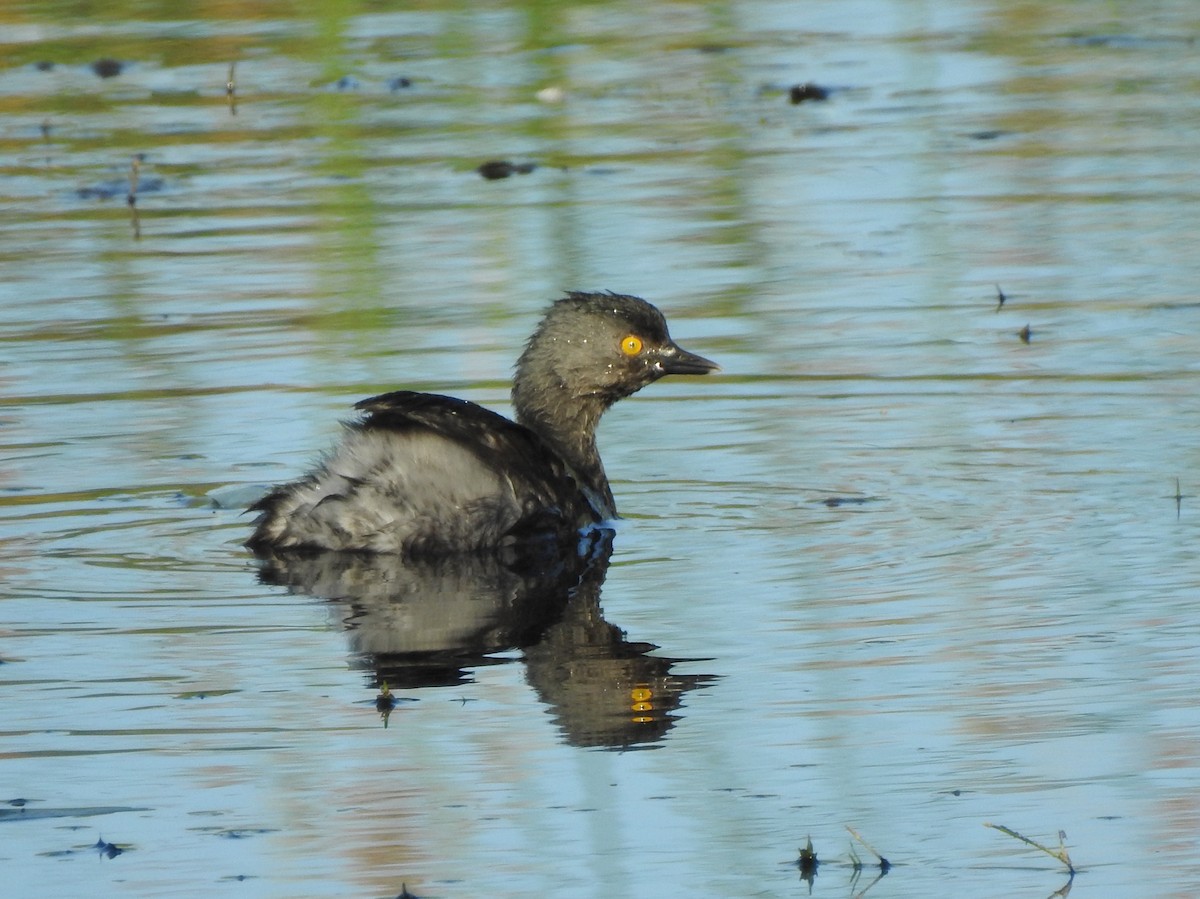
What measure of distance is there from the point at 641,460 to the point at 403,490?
67.6 inches

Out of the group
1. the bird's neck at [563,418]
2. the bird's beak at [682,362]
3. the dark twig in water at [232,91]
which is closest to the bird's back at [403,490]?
the bird's neck at [563,418]

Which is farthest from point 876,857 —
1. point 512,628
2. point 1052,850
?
A: point 512,628

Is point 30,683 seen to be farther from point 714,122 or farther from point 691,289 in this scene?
point 714,122

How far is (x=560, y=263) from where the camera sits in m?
11.5

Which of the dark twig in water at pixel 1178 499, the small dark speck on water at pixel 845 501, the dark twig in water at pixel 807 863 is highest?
the dark twig in water at pixel 807 863

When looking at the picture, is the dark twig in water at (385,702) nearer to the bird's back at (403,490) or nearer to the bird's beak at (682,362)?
the bird's back at (403,490)

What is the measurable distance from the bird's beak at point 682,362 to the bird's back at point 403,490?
4.06 ft

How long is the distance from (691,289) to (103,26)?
8438mm

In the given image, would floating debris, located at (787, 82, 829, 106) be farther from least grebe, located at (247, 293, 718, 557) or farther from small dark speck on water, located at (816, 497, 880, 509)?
small dark speck on water, located at (816, 497, 880, 509)

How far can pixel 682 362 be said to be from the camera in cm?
898

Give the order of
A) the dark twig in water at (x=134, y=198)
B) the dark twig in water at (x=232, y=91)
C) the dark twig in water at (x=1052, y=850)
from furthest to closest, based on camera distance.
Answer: the dark twig in water at (x=232, y=91) → the dark twig in water at (x=134, y=198) → the dark twig in water at (x=1052, y=850)

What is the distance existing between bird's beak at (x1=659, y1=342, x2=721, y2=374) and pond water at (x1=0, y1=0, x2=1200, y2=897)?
0.25 meters

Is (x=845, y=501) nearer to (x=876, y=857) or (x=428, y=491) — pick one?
(x=428, y=491)

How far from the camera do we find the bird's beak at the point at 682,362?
8.98 m
